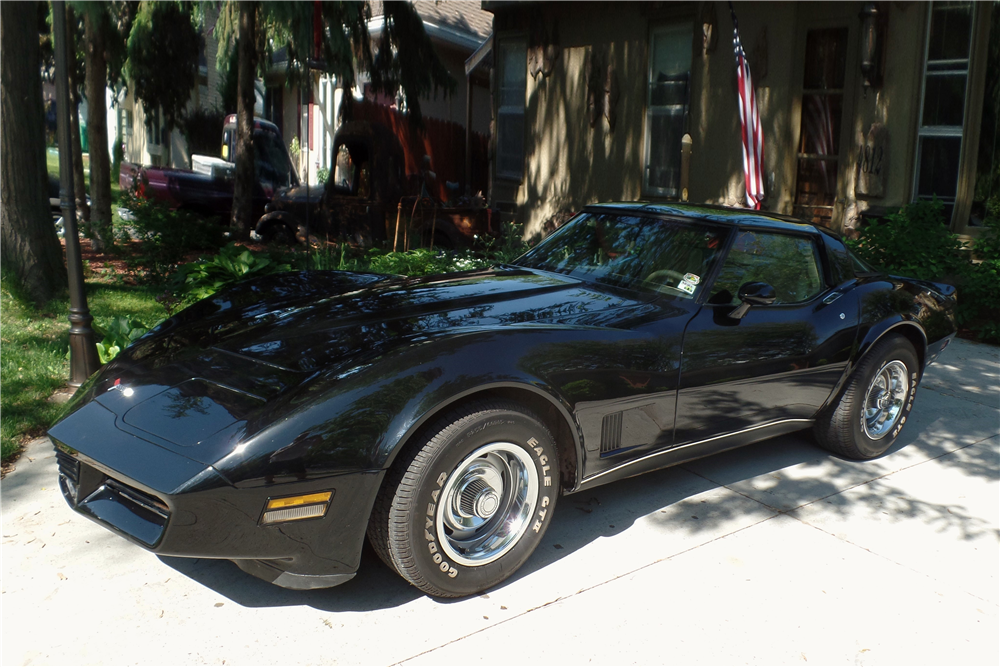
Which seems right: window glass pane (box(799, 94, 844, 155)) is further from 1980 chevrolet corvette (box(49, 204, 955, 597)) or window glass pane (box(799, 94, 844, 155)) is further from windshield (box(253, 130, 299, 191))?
windshield (box(253, 130, 299, 191))

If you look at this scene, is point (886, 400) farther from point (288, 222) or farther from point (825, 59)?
point (288, 222)

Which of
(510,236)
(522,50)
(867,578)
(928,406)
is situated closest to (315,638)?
(867,578)

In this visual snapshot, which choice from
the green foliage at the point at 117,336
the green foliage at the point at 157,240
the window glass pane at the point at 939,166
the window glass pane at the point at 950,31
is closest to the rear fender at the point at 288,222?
the green foliage at the point at 157,240

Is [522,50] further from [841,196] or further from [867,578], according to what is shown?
[867,578]

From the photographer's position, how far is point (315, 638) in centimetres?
289

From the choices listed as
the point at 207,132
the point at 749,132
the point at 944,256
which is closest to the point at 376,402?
the point at 944,256

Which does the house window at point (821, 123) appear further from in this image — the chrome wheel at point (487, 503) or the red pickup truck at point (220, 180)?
the red pickup truck at point (220, 180)

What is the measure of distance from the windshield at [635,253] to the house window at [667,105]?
6451mm

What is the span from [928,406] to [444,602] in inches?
169

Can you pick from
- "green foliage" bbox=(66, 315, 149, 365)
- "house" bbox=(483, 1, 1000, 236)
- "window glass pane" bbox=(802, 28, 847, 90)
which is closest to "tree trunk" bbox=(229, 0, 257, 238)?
"house" bbox=(483, 1, 1000, 236)

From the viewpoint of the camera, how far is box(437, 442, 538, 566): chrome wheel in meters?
3.09

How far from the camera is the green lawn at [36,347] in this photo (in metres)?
4.75

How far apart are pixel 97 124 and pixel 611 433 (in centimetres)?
1001

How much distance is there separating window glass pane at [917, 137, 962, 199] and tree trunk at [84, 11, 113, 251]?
956 cm
